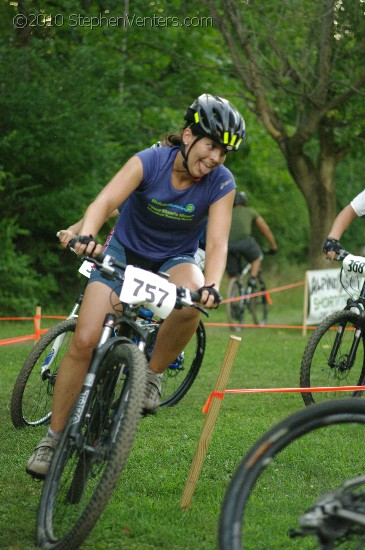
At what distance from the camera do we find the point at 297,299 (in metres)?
25.7

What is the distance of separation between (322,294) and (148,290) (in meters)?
11.8

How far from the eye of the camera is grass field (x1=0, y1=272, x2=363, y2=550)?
4574 mm

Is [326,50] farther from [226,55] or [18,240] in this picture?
[18,240]

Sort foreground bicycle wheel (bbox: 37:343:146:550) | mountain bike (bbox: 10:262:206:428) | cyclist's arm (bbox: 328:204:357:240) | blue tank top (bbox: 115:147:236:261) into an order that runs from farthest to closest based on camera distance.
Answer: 1. cyclist's arm (bbox: 328:204:357:240)
2. mountain bike (bbox: 10:262:206:428)
3. blue tank top (bbox: 115:147:236:261)
4. foreground bicycle wheel (bbox: 37:343:146:550)

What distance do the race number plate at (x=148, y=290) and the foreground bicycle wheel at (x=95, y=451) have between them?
9.2 inches

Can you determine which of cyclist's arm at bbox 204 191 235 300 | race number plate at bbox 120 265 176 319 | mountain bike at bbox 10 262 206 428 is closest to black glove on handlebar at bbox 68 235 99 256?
race number plate at bbox 120 265 176 319

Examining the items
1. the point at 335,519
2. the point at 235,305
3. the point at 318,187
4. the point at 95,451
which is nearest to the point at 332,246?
the point at 95,451

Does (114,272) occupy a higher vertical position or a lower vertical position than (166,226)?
lower

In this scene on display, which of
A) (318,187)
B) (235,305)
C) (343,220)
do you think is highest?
(318,187)

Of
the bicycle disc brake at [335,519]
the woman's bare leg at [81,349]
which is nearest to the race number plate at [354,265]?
the woman's bare leg at [81,349]

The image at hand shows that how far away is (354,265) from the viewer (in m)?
7.66

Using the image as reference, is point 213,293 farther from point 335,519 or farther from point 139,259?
point 335,519

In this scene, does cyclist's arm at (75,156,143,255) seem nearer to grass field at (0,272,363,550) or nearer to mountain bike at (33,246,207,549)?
mountain bike at (33,246,207,549)

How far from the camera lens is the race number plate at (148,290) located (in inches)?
181
